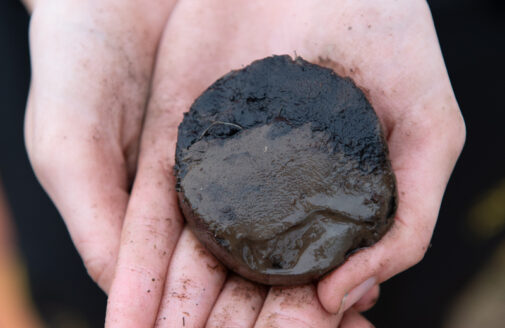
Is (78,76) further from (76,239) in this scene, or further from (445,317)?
(445,317)

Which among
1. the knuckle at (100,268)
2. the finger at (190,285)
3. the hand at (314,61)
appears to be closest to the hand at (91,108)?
the knuckle at (100,268)

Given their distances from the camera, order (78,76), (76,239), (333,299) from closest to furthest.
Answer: (333,299) < (76,239) < (78,76)

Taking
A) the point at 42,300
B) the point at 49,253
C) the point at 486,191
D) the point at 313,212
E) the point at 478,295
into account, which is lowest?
the point at 42,300

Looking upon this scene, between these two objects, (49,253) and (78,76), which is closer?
(78,76)

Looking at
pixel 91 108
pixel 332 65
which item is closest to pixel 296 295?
pixel 332 65

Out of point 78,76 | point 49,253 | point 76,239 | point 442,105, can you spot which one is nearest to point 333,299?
point 442,105

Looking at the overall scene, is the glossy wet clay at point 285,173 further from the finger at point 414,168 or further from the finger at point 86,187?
the finger at point 86,187
